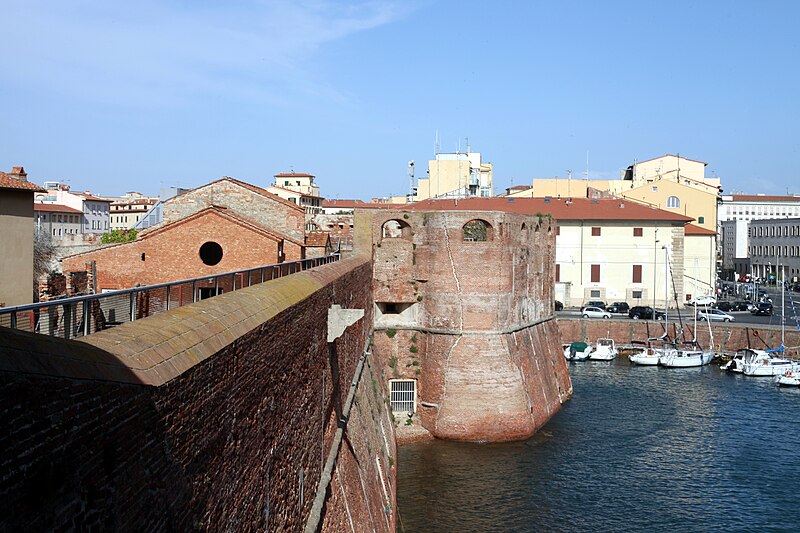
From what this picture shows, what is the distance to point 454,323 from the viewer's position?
26641 millimetres

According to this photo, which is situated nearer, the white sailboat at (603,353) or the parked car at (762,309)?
the white sailboat at (603,353)

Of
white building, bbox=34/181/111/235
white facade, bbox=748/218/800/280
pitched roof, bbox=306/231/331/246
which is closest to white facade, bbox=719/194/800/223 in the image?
white facade, bbox=748/218/800/280

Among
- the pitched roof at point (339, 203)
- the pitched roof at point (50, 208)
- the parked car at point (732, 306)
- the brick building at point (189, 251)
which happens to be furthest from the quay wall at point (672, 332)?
the pitched roof at point (339, 203)

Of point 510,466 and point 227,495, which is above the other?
point 227,495

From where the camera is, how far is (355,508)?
45.4ft

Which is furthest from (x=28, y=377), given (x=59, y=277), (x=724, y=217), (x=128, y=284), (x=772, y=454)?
(x=724, y=217)

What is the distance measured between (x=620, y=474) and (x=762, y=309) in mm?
38800

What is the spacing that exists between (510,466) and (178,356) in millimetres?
19922

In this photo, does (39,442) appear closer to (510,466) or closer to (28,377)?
(28,377)

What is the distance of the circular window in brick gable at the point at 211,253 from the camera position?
24.1m

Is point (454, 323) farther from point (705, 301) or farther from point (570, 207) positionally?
point (705, 301)

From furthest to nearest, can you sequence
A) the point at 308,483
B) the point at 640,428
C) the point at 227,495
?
the point at 640,428, the point at 308,483, the point at 227,495

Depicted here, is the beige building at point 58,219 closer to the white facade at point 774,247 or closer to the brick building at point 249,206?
the brick building at point 249,206

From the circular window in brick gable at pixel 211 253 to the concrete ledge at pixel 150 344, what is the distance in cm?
1547
